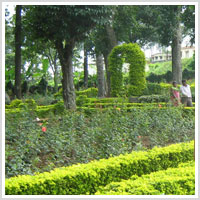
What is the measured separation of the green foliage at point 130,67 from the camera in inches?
667

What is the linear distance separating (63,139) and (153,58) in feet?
144

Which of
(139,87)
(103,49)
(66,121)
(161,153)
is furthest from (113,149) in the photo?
(103,49)

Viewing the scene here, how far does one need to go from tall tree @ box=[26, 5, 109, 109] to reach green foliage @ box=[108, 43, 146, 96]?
527 cm

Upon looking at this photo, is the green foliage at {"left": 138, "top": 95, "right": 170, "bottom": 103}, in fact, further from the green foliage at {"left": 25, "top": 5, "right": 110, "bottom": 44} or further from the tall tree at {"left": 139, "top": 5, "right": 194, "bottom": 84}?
the tall tree at {"left": 139, "top": 5, "right": 194, "bottom": 84}

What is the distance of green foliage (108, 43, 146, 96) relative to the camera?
16942 mm

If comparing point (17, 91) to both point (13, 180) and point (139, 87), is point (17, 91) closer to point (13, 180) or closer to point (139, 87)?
point (139, 87)

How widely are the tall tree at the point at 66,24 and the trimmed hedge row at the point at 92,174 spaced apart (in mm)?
6349

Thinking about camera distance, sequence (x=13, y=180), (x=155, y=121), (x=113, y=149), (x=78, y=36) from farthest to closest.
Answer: (x=78, y=36)
(x=155, y=121)
(x=113, y=149)
(x=13, y=180)

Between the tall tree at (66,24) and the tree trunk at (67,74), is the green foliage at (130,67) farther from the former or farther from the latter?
the tall tree at (66,24)

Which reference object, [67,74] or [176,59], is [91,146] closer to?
[67,74]

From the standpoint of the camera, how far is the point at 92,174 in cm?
455

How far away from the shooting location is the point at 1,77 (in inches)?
181

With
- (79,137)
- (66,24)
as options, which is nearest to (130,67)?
(66,24)

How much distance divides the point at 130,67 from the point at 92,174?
43.2 ft
